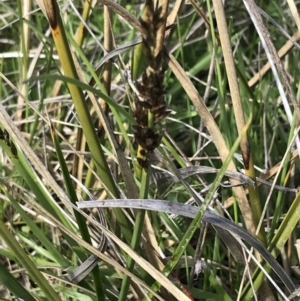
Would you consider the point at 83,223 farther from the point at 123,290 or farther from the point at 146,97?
the point at 146,97

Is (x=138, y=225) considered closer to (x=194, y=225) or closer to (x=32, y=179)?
(x=194, y=225)

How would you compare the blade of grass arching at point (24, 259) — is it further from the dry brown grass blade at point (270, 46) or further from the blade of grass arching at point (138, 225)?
the dry brown grass blade at point (270, 46)

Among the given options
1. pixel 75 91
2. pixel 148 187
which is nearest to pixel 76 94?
pixel 75 91

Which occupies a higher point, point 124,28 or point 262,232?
point 124,28

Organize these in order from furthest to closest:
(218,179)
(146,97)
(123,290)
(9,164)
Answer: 1. (9,164)
2. (123,290)
3. (218,179)
4. (146,97)

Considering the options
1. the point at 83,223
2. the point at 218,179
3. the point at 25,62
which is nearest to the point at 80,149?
the point at 25,62

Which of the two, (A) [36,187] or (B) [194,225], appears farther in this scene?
(A) [36,187]

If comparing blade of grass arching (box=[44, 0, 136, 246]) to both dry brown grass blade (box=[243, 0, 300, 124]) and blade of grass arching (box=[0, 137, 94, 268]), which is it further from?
dry brown grass blade (box=[243, 0, 300, 124])

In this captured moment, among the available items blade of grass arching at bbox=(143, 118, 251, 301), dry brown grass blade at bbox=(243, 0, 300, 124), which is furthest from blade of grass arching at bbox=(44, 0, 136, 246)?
dry brown grass blade at bbox=(243, 0, 300, 124)
